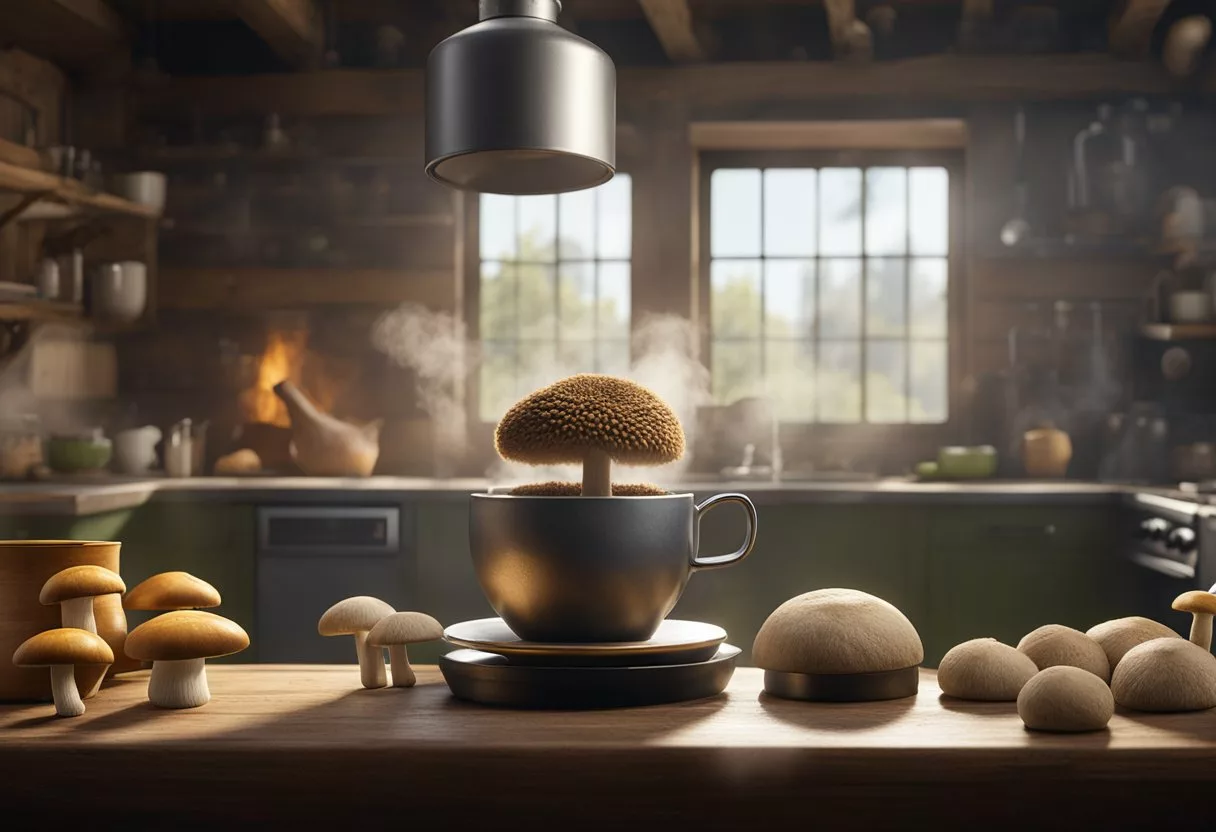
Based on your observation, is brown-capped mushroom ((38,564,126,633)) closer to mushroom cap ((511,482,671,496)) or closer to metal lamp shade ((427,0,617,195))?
mushroom cap ((511,482,671,496))

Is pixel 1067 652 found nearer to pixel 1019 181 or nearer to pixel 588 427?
pixel 588 427

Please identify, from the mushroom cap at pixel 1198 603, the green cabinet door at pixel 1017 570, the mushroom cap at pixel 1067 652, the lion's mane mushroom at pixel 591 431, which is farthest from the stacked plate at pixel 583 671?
the green cabinet door at pixel 1017 570

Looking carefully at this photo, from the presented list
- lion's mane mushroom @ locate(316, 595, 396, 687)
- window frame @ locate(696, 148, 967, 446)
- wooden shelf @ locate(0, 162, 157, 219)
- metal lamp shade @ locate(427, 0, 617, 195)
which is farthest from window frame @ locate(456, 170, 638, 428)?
lion's mane mushroom @ locate(316, 595, 396, 687)

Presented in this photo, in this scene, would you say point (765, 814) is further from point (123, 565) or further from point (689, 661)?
point (123, 565)

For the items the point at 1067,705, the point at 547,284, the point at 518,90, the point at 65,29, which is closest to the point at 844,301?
the point at 547,284

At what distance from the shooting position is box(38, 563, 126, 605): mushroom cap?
934mm

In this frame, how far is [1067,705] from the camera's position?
827 mm

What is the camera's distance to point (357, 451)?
4.48 metres

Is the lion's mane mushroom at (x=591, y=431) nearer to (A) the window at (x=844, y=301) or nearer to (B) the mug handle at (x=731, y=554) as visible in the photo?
(B) the mug handle at (x=731, y=554)

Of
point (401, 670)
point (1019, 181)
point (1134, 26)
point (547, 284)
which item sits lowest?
point (401, 670)

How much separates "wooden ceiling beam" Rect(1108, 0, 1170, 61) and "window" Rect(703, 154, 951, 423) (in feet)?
2.35

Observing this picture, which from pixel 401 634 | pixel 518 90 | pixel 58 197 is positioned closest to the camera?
pixel 401 634

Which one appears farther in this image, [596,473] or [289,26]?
[289,26]

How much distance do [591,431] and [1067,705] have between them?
1.22 feet
